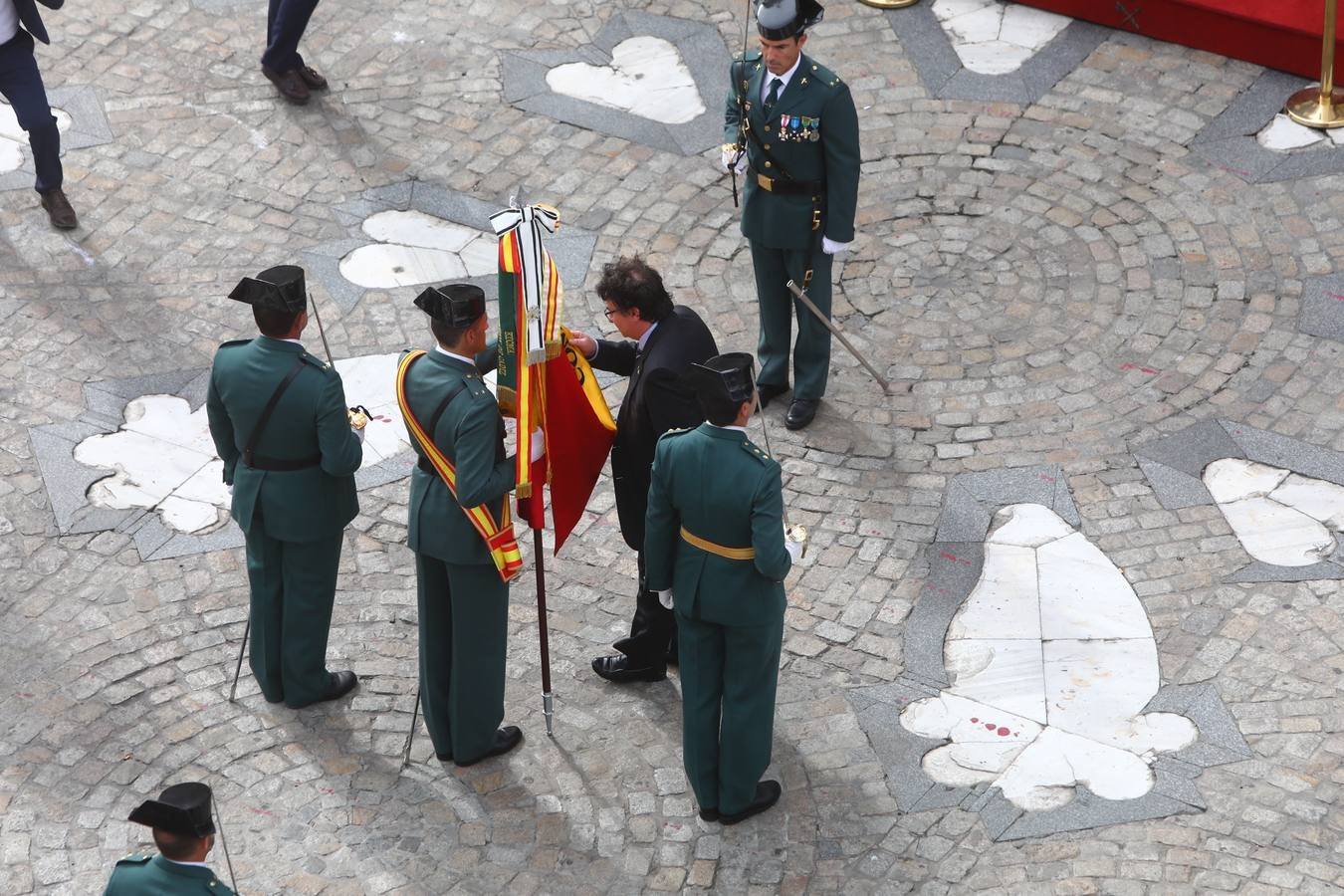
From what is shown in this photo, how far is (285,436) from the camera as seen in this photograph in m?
6.47

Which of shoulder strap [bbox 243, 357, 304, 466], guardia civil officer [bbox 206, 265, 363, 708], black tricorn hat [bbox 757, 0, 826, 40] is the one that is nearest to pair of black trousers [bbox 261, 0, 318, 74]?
black tricorn hat [bbox 757, 0, 826, 40]

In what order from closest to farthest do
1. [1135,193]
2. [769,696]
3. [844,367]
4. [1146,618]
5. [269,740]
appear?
[769,696] < [269,740] < [1146,618] < [844,367] < [1135,193]

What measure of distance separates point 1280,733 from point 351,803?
345cm

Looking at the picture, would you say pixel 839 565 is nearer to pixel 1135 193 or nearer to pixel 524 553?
pixel 524 553

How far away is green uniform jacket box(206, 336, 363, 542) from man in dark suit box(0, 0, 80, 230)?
11.7ft

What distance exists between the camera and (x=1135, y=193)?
9.59 meters

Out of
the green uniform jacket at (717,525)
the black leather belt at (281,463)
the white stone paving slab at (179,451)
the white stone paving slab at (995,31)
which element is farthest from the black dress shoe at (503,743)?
the white stone paving slab at (995,31)

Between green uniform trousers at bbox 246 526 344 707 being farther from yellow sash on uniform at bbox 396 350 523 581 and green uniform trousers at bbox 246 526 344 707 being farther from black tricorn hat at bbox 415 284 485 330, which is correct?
black tricorn hat at bbox 415 284 485 330

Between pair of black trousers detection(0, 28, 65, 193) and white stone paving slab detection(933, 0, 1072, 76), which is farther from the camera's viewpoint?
white stone paving slab detection(933, 0, 1072, 76)

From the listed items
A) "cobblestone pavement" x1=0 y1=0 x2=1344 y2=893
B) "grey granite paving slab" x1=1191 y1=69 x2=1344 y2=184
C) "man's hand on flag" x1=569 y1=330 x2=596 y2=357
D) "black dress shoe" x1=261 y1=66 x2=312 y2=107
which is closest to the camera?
"cobblestone pavement" x1=0 y1=0 x2=1344 y2=893

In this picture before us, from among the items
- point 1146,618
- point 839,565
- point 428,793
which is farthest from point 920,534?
point 428,793

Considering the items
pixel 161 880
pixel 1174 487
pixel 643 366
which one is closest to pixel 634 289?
pixel 643 366

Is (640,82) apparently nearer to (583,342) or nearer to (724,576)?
(583,342)

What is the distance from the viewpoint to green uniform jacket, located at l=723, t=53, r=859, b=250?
25.7ft
